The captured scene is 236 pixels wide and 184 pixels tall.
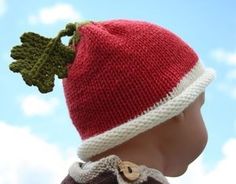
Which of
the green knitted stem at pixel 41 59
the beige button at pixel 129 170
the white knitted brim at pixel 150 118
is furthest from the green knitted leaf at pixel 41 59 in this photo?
the beige button at pixel 129 170

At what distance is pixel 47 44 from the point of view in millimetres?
2209

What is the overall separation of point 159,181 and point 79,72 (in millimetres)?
437

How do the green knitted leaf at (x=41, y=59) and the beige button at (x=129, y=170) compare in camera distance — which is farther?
the green knitted leaf at (x=41, y=59)

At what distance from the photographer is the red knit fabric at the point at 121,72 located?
207cm

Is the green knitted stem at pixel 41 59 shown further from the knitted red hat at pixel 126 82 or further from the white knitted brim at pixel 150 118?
the white knitted brim at pixel 150 118

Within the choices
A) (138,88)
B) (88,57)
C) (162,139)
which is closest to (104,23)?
(88,57)

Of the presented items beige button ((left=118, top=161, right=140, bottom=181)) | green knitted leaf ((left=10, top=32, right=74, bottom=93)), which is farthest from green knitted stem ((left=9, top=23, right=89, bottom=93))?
beige button ((left=118, top=161, right=140, bottom=181))

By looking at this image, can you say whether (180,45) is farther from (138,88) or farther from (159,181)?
(159,181)

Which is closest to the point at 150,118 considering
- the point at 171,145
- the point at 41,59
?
the point at 171,145

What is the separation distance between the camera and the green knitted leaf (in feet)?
6.96

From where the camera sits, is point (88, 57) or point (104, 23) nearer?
point (88, 57)

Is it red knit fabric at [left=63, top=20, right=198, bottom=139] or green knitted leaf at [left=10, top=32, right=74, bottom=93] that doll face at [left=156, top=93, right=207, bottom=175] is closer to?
red knit fabric at [left=63, top=20, right=198, bottom=139]

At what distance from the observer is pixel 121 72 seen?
6.82ft

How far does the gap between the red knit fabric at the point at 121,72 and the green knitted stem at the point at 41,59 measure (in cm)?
5
